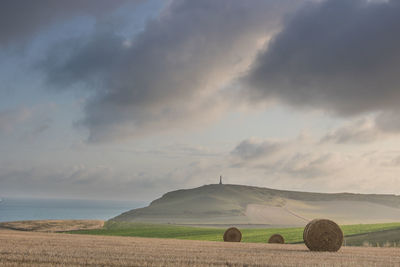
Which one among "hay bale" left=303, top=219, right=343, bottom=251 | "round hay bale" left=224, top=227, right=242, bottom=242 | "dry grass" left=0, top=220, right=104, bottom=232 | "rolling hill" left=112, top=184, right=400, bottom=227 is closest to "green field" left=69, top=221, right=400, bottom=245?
"dry grass" left=0, top=220, right=104, bottom=232

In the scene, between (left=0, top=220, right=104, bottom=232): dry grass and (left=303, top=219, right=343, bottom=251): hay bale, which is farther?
(left=0, top=220, right=104, bottom=232): dry grass

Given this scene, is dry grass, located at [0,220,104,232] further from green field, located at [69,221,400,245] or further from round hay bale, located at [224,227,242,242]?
round hay bale, located at [224,227,242,242]

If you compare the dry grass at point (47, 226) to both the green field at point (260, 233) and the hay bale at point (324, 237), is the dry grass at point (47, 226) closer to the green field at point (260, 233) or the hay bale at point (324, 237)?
the green field at point (260, 233)

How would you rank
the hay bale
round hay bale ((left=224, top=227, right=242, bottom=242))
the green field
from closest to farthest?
the hay bale
round hay bale ((left=224, top=227, right=242, bottom=242))
the green field

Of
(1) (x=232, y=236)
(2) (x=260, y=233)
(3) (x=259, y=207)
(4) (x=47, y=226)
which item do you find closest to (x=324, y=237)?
(1) (x=232, y=236)

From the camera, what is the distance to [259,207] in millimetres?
136250

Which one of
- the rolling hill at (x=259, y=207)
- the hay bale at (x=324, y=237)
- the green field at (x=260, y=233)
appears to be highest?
the rolling hill at (x=259, y=207)

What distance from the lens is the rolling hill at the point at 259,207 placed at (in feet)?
395

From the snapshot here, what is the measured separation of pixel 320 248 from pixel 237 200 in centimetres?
12344

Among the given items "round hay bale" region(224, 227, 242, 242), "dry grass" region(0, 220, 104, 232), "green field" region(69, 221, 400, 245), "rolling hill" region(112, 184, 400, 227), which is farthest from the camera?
"rolling hill" region(112, 184, 400, 227)

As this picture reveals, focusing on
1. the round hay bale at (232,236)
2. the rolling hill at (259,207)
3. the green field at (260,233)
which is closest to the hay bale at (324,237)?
the round hay bale at (232,236)

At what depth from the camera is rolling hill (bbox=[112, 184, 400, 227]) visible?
12044cm

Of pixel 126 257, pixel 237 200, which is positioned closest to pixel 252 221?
pixel 237 200

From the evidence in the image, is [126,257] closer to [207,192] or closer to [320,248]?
[320,248]
